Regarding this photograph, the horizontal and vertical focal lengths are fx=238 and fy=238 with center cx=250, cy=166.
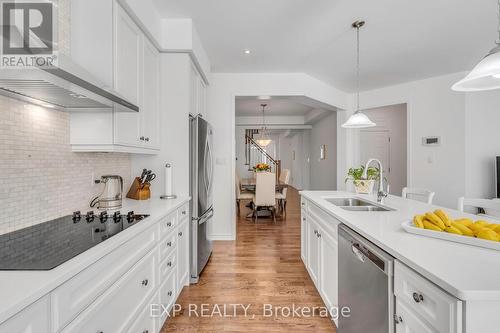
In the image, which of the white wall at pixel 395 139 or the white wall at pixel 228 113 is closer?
the white wall at pixel 228 113

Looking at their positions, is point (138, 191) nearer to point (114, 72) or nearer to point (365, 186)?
point (114, 72)

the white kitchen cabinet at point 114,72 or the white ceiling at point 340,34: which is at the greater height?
the white ceiling at point 340,34

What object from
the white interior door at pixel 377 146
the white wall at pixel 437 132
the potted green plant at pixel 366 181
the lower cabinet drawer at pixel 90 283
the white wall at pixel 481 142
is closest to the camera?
the lower cabinet drawer at pixel 90 283

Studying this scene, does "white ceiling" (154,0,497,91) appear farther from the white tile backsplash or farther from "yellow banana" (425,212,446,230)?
"yellow banana" (425,212,446,230)

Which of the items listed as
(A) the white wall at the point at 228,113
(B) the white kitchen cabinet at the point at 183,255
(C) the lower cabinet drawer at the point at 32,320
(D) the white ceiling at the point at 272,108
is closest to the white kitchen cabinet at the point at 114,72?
(B) the white kitchen cabinet at the point at 183,255

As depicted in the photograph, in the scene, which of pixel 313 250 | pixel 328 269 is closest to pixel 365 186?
pixel 313 250

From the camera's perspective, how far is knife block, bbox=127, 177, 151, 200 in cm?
228

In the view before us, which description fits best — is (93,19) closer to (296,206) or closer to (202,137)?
(202,137)

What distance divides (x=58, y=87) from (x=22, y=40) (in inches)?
12.7

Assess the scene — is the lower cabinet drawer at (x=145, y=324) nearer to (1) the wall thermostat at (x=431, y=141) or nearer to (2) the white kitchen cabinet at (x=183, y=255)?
(2) the white kitchen cabinet at (x=183, y=255)

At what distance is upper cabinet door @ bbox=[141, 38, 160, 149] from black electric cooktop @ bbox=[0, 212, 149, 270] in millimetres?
934

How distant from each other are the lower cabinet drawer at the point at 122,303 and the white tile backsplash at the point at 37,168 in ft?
2.23

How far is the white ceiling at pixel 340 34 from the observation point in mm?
2332

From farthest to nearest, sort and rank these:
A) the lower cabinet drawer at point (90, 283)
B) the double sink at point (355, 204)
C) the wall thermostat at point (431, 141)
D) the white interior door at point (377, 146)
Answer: the white interior door at point (377, 146) < the wall thermostat at point (431, 141) < the double sink at point (355, 204) < the lower cabinet drawer at point (90, 283)
